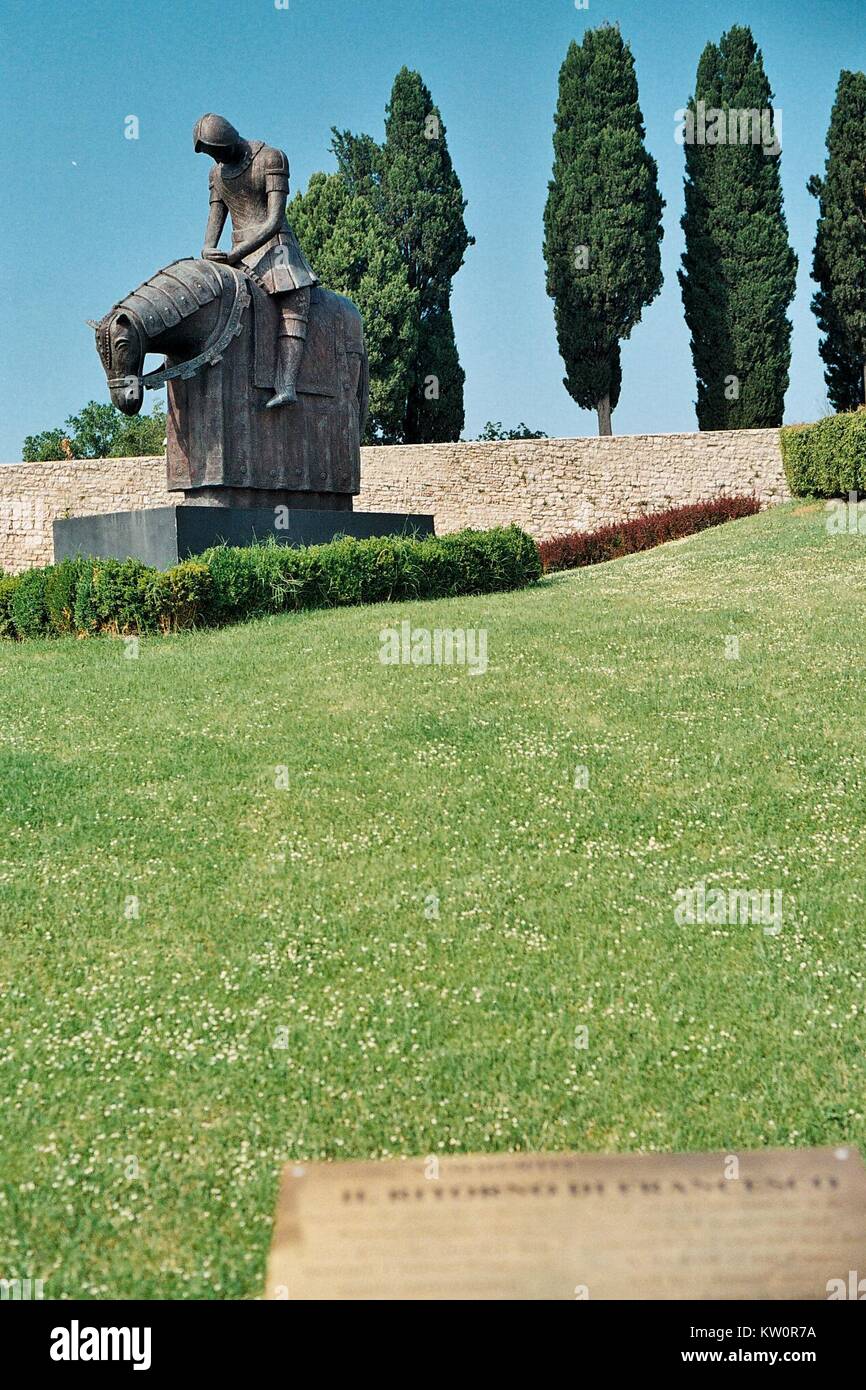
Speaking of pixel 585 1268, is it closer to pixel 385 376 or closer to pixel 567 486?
pixel 567 486

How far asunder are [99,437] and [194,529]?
4435 centimetres

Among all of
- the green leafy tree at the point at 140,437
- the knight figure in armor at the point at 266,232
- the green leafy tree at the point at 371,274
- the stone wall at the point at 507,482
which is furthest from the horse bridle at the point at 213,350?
the green leafy tree at the point at 140,437

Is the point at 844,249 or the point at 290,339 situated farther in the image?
the point at 844,249

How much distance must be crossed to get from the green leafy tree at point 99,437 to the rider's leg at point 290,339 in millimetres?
39208

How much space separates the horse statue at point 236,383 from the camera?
11852 mm

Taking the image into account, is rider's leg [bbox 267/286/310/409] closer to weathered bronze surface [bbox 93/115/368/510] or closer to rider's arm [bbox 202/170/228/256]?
weathered bronze surface [bbox 93/115/368/510]

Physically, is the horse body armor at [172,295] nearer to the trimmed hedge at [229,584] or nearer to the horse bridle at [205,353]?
the horse bridle at [205,353]

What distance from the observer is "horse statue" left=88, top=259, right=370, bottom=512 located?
38.9 feet

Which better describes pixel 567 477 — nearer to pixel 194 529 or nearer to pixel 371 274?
pixel 371 274

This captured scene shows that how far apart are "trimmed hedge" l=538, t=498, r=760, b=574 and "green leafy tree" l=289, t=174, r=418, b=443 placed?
8609mm

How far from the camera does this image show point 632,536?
22922mm

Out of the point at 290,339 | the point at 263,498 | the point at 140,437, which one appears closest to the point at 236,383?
the point at 290,339

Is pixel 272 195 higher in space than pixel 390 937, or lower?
higher
